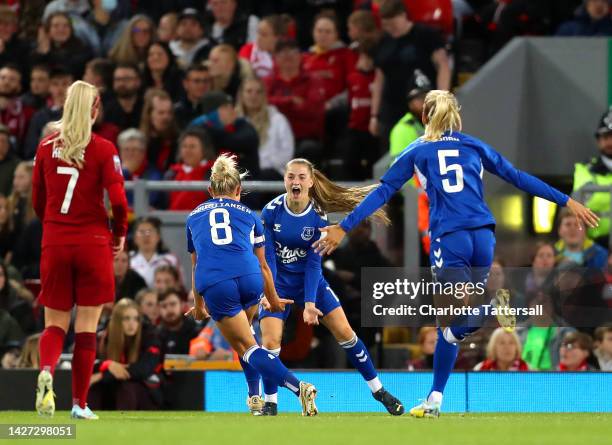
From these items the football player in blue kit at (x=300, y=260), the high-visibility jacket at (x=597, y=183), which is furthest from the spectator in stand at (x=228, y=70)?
the football player in blue kit at (x=300, y=260)

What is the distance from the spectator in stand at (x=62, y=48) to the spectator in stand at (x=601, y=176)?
6006 mm

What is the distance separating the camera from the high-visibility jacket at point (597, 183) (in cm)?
1515

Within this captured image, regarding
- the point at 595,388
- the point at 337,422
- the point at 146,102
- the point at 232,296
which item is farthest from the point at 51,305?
the point at 146,102

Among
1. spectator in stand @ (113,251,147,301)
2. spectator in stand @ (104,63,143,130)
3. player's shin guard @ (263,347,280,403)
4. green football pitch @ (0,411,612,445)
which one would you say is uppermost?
spectator in stand @ (104,63,143,130)

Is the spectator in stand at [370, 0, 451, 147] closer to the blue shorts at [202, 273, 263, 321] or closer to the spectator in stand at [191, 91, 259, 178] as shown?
the spectator in stand at [191, 91, 259, 178]

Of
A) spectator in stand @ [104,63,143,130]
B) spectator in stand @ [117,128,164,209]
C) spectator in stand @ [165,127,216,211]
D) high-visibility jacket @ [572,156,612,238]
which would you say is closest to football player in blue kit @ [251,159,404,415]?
high-visibility jacket @ [572,156,612,238]

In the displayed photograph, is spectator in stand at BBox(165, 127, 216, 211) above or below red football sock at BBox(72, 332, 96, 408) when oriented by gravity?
above

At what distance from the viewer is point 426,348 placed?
46.8ft

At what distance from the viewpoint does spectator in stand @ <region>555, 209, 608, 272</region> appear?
1446 centimetres

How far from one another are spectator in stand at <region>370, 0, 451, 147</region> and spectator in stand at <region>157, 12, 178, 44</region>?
319cm

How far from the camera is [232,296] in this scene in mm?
11398

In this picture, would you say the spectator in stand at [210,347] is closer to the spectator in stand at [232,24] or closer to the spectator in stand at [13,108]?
the spectator in stand at [13,108]

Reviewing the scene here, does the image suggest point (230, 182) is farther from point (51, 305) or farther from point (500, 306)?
point (500, 306)

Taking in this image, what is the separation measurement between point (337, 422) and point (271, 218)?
6.67 ft
